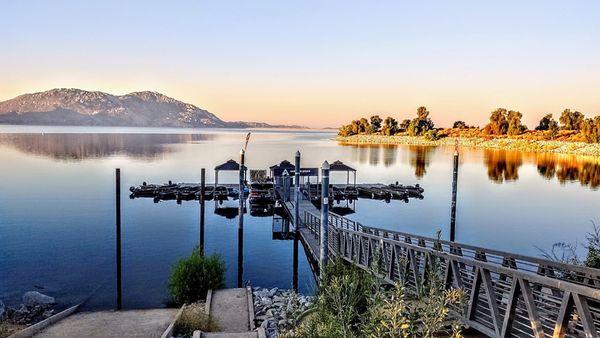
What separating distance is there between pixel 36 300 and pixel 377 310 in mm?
16001

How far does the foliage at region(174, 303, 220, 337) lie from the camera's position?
11.7m

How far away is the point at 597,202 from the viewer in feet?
142

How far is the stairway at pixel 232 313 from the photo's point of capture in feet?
34.9

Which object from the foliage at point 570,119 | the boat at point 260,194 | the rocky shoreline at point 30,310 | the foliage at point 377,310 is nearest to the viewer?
the foliage at point 377,310

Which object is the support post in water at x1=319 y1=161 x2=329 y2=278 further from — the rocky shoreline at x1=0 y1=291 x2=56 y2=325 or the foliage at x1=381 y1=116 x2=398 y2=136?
the foliage at x1=381 y1=116 x2=398 y2=136

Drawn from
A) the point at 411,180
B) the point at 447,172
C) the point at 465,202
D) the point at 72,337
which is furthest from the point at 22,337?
the point at 447,172

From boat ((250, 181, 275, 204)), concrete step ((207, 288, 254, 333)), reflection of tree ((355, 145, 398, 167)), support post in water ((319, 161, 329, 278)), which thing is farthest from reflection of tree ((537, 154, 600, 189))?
concrete step ((207, 288, 254, 333))

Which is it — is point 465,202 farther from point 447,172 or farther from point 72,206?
point 72,206

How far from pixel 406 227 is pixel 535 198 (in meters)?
21.9

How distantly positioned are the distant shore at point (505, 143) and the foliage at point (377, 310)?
8709 cm

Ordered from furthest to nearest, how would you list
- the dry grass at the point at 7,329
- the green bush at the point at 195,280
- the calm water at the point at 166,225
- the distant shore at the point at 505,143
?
the distant shore at the point at 505,143, the calm water at the point at 166,225, the green bush at the point at 195,280, the dry grass at the point at 7,329

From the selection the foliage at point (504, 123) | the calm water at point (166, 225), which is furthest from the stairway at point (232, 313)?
the foliage at point (504, 123)

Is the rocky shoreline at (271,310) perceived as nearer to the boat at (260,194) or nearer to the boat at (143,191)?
the boat at (260,194)

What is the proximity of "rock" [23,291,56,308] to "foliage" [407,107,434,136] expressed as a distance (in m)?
164
